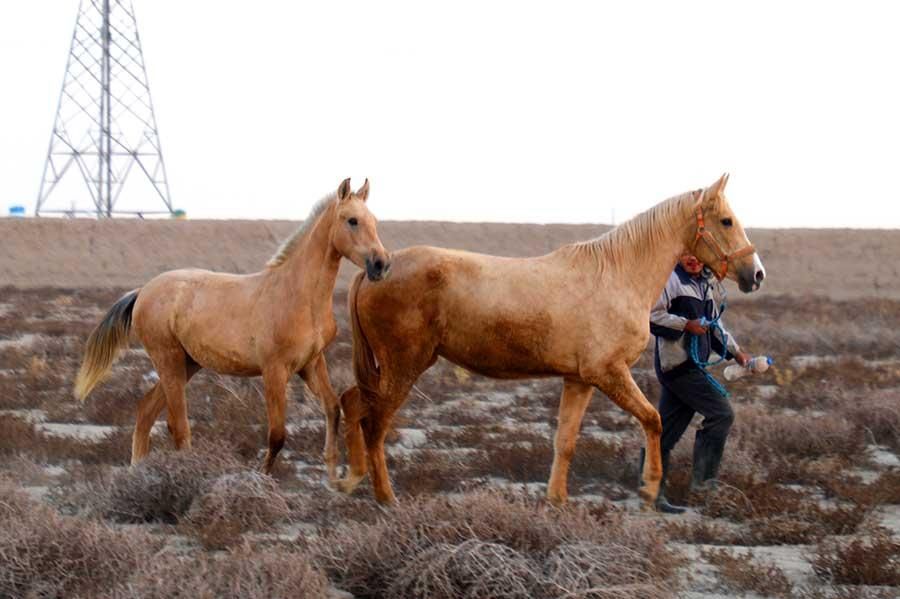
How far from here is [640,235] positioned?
Answer: 800 cm

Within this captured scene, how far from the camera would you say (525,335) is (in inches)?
300

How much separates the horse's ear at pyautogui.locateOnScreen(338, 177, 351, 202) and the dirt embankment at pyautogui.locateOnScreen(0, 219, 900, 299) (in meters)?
34.2

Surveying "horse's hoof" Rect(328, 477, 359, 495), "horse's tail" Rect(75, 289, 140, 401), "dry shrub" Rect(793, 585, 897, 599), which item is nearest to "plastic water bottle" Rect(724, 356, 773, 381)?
"dry shrub" Rect(793, 585, 897, 599)

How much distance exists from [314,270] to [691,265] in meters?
2.62

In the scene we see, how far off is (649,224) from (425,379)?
8.39m

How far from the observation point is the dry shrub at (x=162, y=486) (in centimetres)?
723

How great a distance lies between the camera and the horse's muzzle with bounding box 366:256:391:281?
25.0 feet

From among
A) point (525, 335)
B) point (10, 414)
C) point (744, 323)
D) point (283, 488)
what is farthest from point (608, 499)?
point (744, 323)

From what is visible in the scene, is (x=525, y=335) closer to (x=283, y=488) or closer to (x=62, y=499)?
(x=283, y=488)

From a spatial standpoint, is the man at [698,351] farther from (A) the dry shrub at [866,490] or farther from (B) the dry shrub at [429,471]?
(B) the dry shrub at [429,471]

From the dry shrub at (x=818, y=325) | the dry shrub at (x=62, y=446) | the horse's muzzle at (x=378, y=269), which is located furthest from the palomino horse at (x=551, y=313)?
the dry shrub at (x=818, y=325)

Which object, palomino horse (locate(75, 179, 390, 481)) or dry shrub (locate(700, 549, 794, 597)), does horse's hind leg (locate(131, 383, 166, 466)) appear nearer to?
palomino horse (locate(75, 179, 390, 481))

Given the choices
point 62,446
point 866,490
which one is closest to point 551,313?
point 866,490

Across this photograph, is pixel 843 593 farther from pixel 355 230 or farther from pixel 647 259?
pixel 355 230
